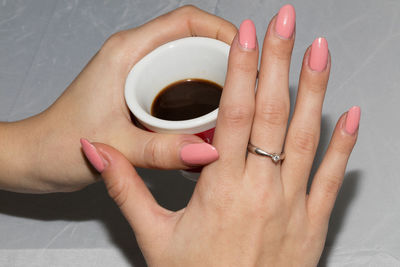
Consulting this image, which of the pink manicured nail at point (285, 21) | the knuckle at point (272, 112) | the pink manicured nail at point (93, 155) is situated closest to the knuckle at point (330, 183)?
the knuckle at point (272, 112)

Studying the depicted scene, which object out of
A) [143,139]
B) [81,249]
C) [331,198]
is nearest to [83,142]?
[143,139]

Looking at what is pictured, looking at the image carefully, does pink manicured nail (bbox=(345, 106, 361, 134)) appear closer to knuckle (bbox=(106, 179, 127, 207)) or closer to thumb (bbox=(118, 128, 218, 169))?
thumb (bbox=(118, 128, 218, 169))

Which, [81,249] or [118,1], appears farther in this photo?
[118,1]

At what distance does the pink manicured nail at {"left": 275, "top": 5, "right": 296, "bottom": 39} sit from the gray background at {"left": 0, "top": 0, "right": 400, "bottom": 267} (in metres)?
0.38

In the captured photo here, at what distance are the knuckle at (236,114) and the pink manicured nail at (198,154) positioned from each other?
0.05 meters

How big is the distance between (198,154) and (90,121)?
0.24 m

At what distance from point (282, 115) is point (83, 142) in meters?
0.33

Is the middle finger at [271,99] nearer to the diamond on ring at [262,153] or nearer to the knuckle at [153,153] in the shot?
the diamond on ring at [262,153]

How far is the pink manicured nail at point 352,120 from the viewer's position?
0.86m

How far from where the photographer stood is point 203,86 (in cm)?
97

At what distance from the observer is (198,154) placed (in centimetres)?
81

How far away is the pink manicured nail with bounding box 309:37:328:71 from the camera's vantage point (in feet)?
2.64

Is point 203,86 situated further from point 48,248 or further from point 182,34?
point 48,248

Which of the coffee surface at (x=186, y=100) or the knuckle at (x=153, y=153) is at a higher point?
the coffee surface at (x=186, y=100)
